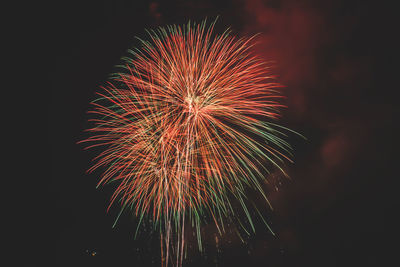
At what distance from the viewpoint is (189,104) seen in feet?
31.4

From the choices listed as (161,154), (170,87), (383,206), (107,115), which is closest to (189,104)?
(170,87)

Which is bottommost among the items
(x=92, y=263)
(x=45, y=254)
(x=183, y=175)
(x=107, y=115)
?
(x=183, y=175)

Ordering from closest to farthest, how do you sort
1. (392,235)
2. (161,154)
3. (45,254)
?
(161,154), (45,254), (392,235)

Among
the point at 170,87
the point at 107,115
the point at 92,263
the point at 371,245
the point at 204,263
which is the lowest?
the point at 107,115

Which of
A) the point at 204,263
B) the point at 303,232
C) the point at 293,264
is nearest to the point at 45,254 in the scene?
the point at 204,263

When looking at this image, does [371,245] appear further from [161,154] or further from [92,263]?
[161,154]

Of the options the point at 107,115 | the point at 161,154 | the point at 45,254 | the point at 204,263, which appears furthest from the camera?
the point at 204,263

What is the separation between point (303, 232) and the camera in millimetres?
96438

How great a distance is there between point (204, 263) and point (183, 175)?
89.2m

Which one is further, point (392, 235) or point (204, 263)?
point (204, 263)

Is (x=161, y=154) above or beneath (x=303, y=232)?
beneath

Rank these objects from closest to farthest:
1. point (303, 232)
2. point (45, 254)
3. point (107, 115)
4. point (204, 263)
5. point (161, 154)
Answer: point (107, 115)
point (161, 154)
point (45, 254)
point (204, 263)
point (303, 232)

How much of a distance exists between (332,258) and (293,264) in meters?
13.3

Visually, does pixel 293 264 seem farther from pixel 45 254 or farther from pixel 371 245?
pixel 45 254
